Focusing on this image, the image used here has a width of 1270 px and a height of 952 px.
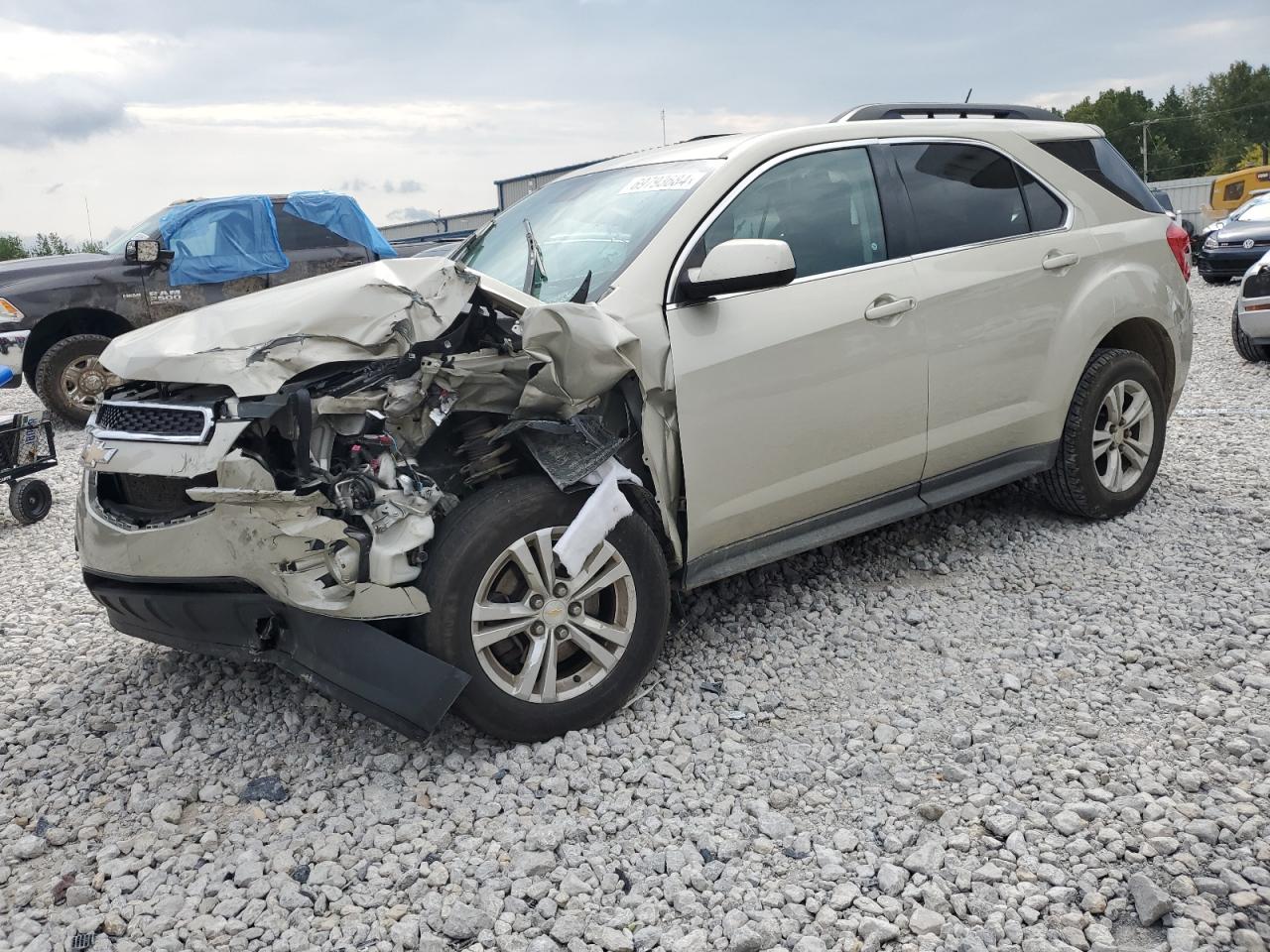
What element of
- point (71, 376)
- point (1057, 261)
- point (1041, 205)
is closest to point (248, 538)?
point (1057, 261)

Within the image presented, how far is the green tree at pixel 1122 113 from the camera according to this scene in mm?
89812

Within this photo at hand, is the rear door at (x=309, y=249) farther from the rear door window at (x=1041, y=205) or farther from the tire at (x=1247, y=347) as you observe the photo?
the tire at (x=1247, y=347)

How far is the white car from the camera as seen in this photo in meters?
9.17

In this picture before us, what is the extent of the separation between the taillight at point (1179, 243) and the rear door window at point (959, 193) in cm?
96

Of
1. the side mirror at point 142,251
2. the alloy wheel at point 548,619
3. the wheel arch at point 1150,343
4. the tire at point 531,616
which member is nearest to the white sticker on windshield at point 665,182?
the tire at point 531,616

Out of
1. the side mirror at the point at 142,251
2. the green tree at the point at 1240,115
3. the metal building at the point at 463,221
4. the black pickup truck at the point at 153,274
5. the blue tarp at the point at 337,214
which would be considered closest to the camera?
the black pickup truck at the point at 153,274

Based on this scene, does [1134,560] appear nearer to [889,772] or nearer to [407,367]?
[889,772]

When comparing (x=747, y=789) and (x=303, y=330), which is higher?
(x=303, y=330)

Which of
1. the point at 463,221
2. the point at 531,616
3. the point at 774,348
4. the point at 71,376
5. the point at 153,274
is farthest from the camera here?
the point at 463,221

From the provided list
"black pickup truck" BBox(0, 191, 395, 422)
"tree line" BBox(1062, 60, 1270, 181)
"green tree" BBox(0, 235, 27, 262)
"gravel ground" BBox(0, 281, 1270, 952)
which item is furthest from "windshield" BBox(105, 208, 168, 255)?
"tree line" BBox(1062, 60, 1270, 181)

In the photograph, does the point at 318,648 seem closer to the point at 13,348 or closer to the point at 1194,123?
the point at 13,348

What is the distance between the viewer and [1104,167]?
4.84m

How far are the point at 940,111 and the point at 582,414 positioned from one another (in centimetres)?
251

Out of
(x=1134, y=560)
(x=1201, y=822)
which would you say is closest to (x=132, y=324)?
(x=1134, y=560)
